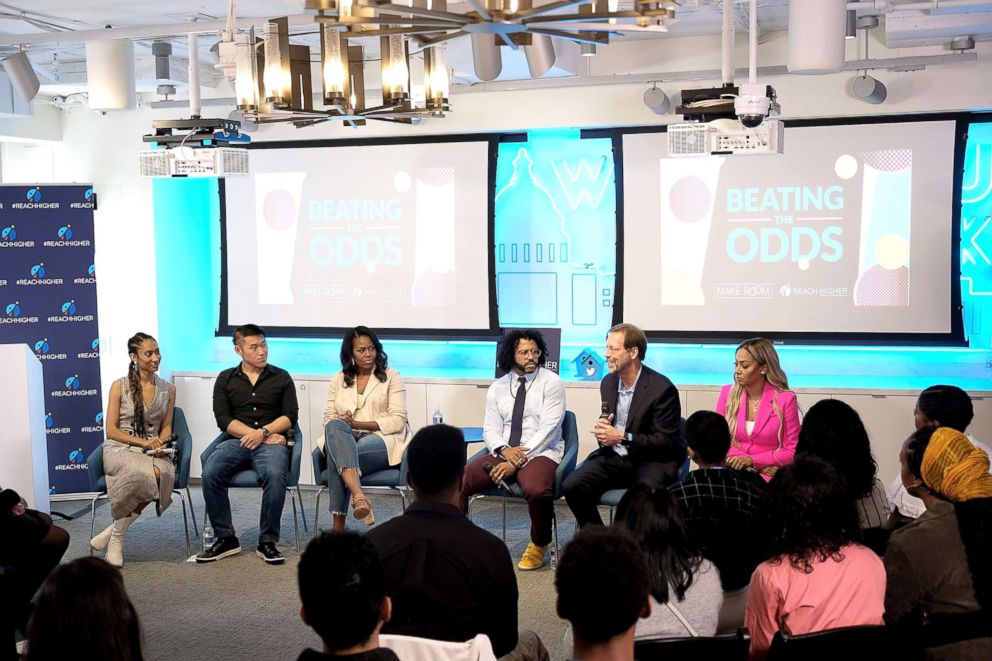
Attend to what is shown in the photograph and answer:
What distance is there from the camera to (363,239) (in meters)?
8.49

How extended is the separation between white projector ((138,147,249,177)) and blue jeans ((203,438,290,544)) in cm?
166

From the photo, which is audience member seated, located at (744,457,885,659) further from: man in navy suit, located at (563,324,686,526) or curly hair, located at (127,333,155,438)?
curly hair, located at (127,333,155,438)

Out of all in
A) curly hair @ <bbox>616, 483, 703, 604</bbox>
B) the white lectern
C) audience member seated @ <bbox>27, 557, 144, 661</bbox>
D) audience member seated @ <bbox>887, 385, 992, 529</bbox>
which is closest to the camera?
audience member seated @ <bbox>27, 557, 144, 661</bbox>

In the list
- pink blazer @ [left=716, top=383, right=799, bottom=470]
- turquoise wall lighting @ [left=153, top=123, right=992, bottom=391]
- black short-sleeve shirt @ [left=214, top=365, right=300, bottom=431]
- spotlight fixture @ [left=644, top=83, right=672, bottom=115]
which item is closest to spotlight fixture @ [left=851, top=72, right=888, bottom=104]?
turquoise wall lighting @ [left=153, top=123, right=992, bottom=391]

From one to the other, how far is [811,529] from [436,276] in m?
5.54

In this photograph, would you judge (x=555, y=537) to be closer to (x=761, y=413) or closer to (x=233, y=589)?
(x=761, y=413)

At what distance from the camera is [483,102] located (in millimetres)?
8039

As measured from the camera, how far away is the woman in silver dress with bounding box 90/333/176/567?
6238 mm

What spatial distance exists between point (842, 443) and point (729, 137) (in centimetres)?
206

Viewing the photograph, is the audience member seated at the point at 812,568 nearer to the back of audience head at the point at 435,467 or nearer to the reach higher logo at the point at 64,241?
the back of audience head at the point at 435,467

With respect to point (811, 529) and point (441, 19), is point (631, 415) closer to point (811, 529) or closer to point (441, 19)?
point (811, 529)

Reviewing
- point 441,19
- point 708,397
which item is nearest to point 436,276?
point 708,397

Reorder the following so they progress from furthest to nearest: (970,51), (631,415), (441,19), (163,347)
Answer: (163,347) < (970,51) < (631,415) < (441,19)

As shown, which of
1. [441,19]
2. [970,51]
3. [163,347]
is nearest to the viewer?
[441,19]
